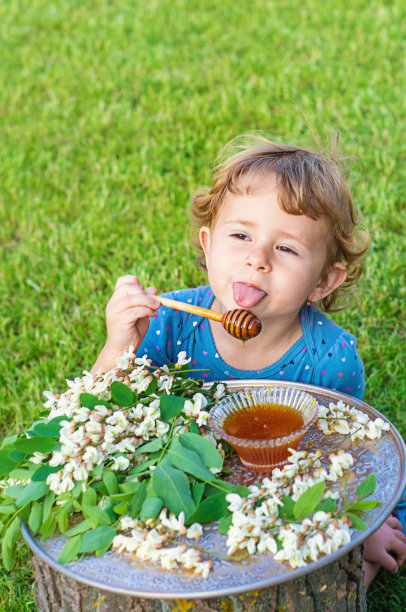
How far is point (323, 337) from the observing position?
283 cm

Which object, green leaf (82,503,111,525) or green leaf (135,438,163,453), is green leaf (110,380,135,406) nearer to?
green leaf (135,438,163,453)

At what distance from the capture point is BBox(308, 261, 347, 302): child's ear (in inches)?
109

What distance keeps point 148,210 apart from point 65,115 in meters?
1.68

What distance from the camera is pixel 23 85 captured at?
647cm

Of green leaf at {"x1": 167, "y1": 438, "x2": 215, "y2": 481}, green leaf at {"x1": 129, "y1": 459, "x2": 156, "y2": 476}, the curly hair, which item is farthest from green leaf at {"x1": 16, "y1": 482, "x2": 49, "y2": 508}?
the curly hair

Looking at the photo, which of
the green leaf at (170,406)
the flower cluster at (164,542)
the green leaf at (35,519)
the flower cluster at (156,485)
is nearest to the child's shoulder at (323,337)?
the flower cluster at (156,485)

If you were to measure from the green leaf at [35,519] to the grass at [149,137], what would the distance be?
91 cm

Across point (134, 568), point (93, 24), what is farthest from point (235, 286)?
point (93, 24)

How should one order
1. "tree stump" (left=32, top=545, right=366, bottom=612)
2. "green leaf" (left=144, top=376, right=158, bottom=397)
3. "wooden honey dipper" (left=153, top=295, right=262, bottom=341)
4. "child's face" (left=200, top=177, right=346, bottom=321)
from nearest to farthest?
"tree stump" (left=32, top=545, right=366, bottom=612) → "green leaf" (left=144, top=376, right=158, bottom=397) → "wooden honey dipper" (left=153, top=295, right=262, bottom=341) → "child's face" (left=200, top=177, right=346, bottom=321)

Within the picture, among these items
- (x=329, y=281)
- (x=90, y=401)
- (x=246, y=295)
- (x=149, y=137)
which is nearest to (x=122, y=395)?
(x=90, y=401)

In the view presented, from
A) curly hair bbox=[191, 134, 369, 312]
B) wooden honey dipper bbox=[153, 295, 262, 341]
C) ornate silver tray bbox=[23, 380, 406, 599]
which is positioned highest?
curly hair bbox=[191, 134, 369, 312]

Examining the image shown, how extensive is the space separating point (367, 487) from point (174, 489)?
480mm

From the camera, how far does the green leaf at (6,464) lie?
1.95m

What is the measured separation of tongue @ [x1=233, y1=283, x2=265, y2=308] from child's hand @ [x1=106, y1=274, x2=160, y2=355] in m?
0.26
